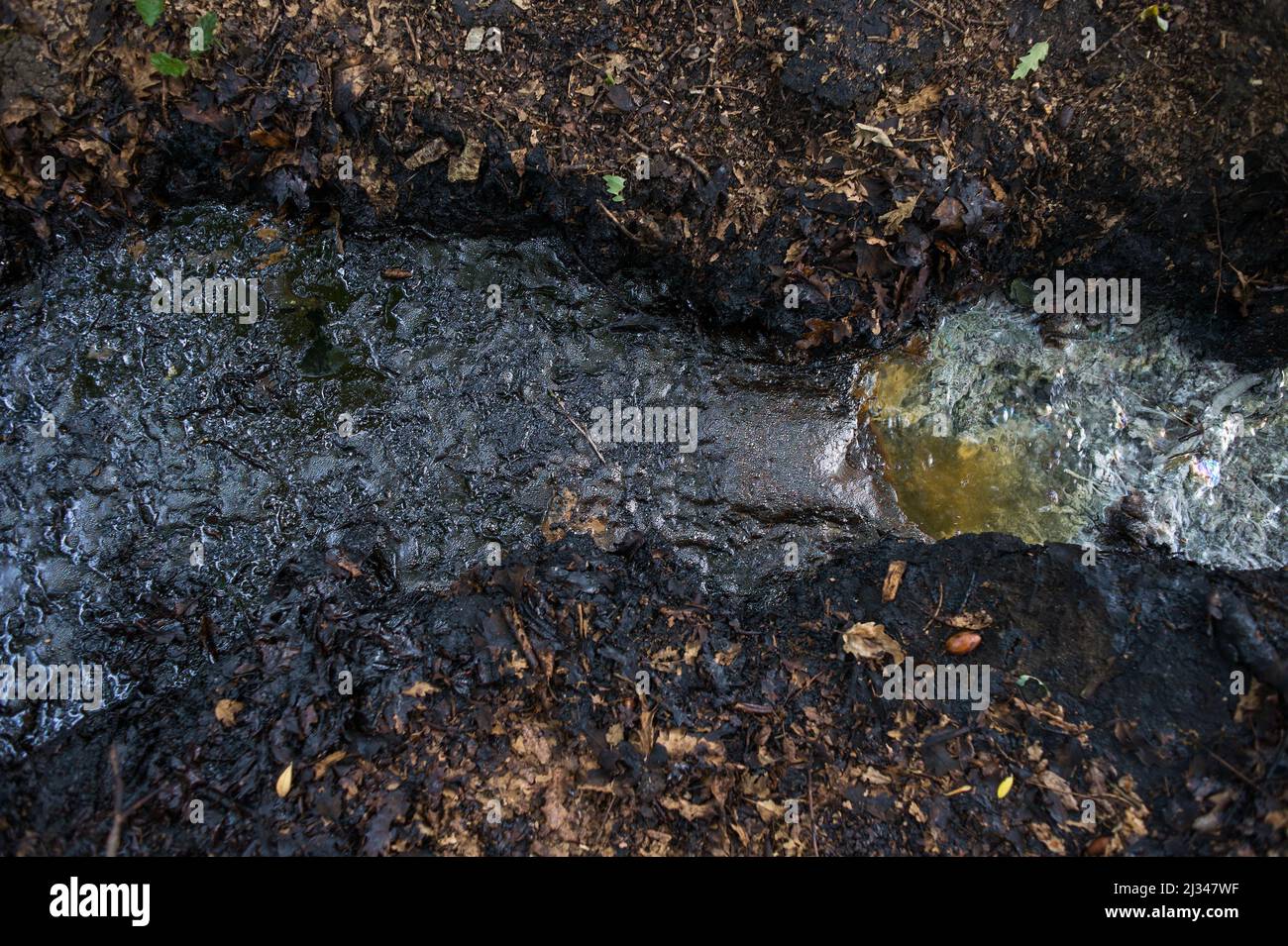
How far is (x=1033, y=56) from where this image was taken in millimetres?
4121

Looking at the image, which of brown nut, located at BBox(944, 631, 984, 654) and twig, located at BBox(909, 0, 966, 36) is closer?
brown nut, located at BBox(944, 631, 984, 654)

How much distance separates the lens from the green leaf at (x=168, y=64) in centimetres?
395

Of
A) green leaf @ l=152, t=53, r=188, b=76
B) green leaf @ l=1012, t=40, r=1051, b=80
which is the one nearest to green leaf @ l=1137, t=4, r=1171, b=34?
green leaf @ l=1012, t=40, r=1051, b=80

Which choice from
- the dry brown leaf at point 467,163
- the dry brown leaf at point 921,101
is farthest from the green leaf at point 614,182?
the dry brown leaf at point 921,101

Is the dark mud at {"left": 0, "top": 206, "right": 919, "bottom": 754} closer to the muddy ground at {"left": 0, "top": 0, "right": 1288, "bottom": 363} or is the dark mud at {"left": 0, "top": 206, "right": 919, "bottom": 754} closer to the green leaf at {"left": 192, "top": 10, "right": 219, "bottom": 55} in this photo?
the muddy ground at {"left": 0, "top": 0, "right": 1288, "bottom": 363}

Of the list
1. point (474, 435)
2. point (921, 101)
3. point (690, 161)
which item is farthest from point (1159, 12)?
point (474, 435)

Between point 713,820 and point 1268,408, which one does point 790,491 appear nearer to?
point 713,820

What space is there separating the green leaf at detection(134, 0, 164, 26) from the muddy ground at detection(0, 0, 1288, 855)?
9 cm

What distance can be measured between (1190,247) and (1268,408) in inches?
44.8

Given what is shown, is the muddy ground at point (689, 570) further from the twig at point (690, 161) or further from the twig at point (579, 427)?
the twig at point (579, 427)

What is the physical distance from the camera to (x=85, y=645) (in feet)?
12.4

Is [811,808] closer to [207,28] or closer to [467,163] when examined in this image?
[467,163]

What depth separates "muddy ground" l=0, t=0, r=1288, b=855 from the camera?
3320 millimetres

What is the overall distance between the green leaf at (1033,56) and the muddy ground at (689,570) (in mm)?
60
